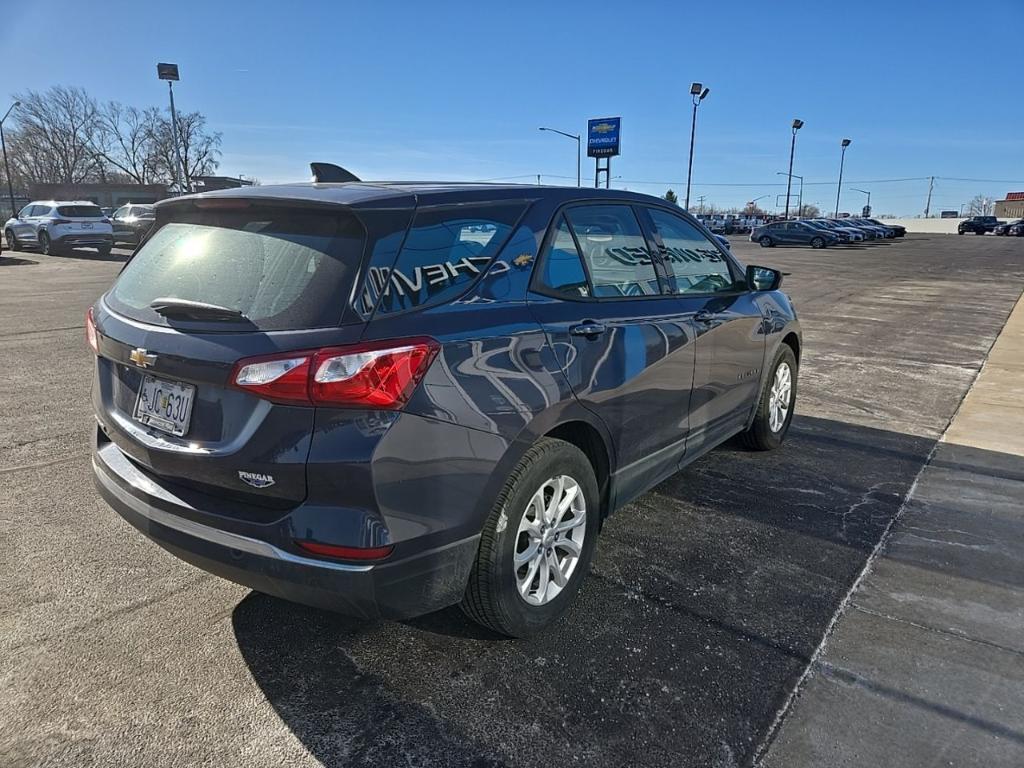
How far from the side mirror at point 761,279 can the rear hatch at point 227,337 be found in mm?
2917

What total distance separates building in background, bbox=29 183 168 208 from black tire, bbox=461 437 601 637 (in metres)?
86.0

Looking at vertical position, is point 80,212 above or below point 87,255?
above

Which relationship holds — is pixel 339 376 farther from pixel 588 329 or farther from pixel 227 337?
pixel 588 329

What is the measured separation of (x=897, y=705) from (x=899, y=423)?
393 centimetres

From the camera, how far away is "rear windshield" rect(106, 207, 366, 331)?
7.32 ft

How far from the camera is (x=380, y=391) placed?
212 centimetres

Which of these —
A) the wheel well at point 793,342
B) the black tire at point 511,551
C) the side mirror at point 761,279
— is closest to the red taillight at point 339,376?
the black tire at point 511,551

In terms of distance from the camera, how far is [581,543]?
2.95m

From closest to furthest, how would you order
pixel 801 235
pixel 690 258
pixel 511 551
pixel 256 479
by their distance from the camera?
1. pixel 256 479
2. pixel 511 551
3. pixel 690 258
4. pixel 801 235

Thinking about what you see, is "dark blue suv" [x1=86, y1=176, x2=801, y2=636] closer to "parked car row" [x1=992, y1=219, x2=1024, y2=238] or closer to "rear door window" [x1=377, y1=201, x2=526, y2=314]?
"rear door window" [x1=377, y1=201, x2=526, y2=314]

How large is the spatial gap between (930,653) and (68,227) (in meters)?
27.2

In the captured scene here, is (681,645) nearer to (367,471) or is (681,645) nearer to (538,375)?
(538,375)

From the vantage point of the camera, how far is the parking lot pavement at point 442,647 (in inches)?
89.0

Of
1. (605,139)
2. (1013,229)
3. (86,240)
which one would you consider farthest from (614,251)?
(1013,229)
